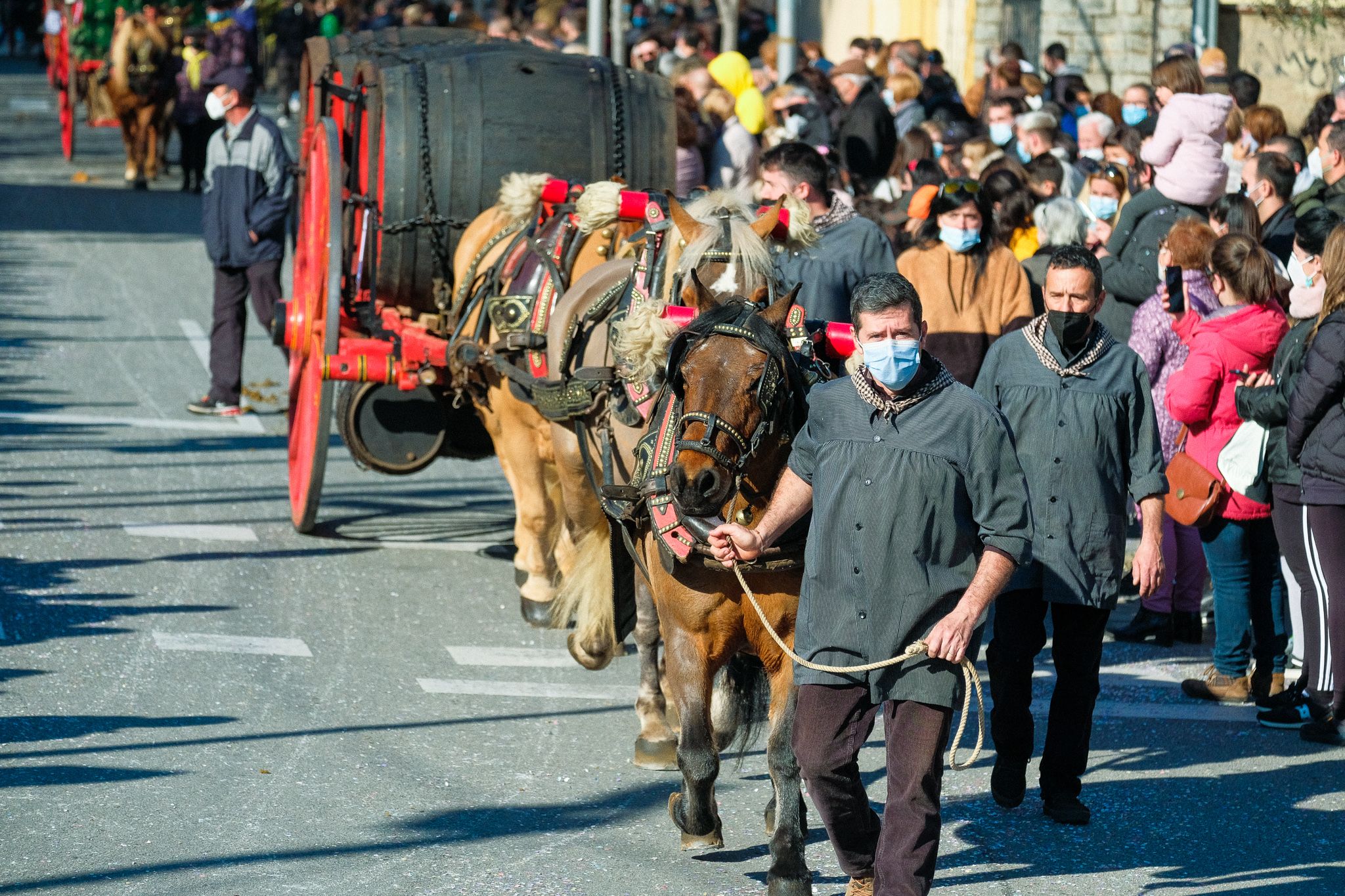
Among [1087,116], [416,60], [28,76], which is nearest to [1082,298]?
[416,60]

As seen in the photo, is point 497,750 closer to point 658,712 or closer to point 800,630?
point 658,712

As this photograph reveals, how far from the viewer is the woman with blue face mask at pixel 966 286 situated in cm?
755

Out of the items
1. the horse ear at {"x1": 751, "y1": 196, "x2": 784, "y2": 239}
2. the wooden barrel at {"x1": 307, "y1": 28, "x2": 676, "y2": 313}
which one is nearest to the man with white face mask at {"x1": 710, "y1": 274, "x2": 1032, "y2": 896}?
the horse ear at {"x1": 751, "y1": 196, "x2": 784, "y2": 239}

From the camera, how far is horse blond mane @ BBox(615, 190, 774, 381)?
16.4ft

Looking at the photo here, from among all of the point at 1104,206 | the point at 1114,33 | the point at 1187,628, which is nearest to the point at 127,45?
the point at 1114,33

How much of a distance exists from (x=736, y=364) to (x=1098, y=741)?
2511 millimetres

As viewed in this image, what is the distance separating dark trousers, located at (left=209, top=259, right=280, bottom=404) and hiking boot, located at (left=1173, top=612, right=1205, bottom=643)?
239 inches

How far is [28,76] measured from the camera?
34.3 metres

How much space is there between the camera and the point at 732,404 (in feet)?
14.9

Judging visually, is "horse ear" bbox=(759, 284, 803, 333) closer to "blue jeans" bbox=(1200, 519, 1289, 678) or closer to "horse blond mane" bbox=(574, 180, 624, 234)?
"horse blond mane" bbox=(574, 180, 624, 234)

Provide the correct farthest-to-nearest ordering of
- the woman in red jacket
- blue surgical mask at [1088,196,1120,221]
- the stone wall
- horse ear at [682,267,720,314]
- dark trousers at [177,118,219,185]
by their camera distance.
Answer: dark trousers at [177,118,219,185] < the stone wall < blue surgical mask at [1088,196,1120,221] < the woman in red jacket < horse ear at [682,267,720,314]

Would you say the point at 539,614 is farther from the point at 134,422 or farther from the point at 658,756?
the point at 134,422

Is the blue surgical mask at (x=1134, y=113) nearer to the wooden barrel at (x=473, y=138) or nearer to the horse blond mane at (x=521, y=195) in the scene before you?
the wooden barrel at (x=473, y=138)

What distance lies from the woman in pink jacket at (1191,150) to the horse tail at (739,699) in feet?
13.0
